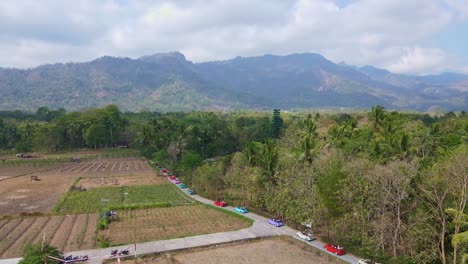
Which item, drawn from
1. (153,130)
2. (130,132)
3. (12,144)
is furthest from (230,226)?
(12,144)

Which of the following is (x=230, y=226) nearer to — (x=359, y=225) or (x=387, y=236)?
(x=359, y=225)

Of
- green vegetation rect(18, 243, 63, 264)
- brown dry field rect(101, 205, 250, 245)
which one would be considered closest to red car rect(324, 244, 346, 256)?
brown dry field rect(101, 205, 250, 245)

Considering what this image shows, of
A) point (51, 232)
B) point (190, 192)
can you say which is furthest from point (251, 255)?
point (190, 192)

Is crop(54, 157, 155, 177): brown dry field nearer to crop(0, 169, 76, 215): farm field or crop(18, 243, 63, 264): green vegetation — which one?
crop(0, 169, 76, 215): farm field

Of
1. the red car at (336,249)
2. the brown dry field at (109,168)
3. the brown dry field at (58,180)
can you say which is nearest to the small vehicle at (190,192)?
the brown dry field at (58,180)

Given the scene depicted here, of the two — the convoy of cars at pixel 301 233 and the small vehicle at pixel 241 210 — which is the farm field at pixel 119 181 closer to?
the convoy of cars at pixel 301 233
